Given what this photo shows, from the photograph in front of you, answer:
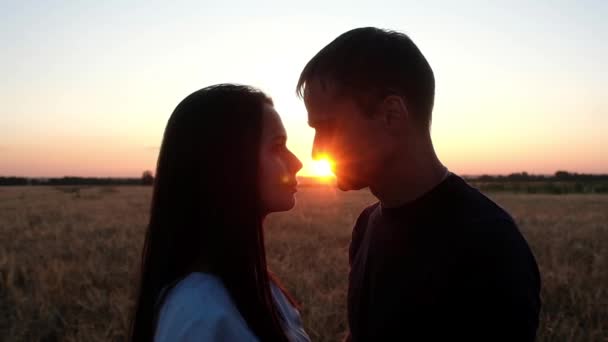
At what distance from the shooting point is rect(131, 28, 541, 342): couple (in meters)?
1.39

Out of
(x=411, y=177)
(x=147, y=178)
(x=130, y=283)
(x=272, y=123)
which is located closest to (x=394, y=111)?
(x=411, y=177)

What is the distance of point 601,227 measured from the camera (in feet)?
39.8

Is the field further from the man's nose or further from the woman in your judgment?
the woman

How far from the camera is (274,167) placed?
5.20 feet

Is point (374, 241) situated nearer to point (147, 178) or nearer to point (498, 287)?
point (498, 287)

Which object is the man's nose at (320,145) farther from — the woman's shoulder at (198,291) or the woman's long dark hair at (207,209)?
the woman's shoulder at (198,291)

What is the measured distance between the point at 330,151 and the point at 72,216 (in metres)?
16.2

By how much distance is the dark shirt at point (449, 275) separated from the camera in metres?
1.41

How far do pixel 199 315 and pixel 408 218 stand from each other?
0.91 meters

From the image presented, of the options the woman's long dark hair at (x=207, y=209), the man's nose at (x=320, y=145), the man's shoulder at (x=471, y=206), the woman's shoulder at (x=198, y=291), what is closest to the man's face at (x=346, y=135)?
the man's nose at (x=320, y=145)

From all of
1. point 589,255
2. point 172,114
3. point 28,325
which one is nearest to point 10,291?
point 28,325

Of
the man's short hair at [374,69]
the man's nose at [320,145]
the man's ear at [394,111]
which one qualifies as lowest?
the man's nose at [320,145]

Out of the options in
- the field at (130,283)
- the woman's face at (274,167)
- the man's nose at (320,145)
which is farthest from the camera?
the field at (130,283)

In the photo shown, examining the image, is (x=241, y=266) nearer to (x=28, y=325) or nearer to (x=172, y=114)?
(x=172, y=114)
